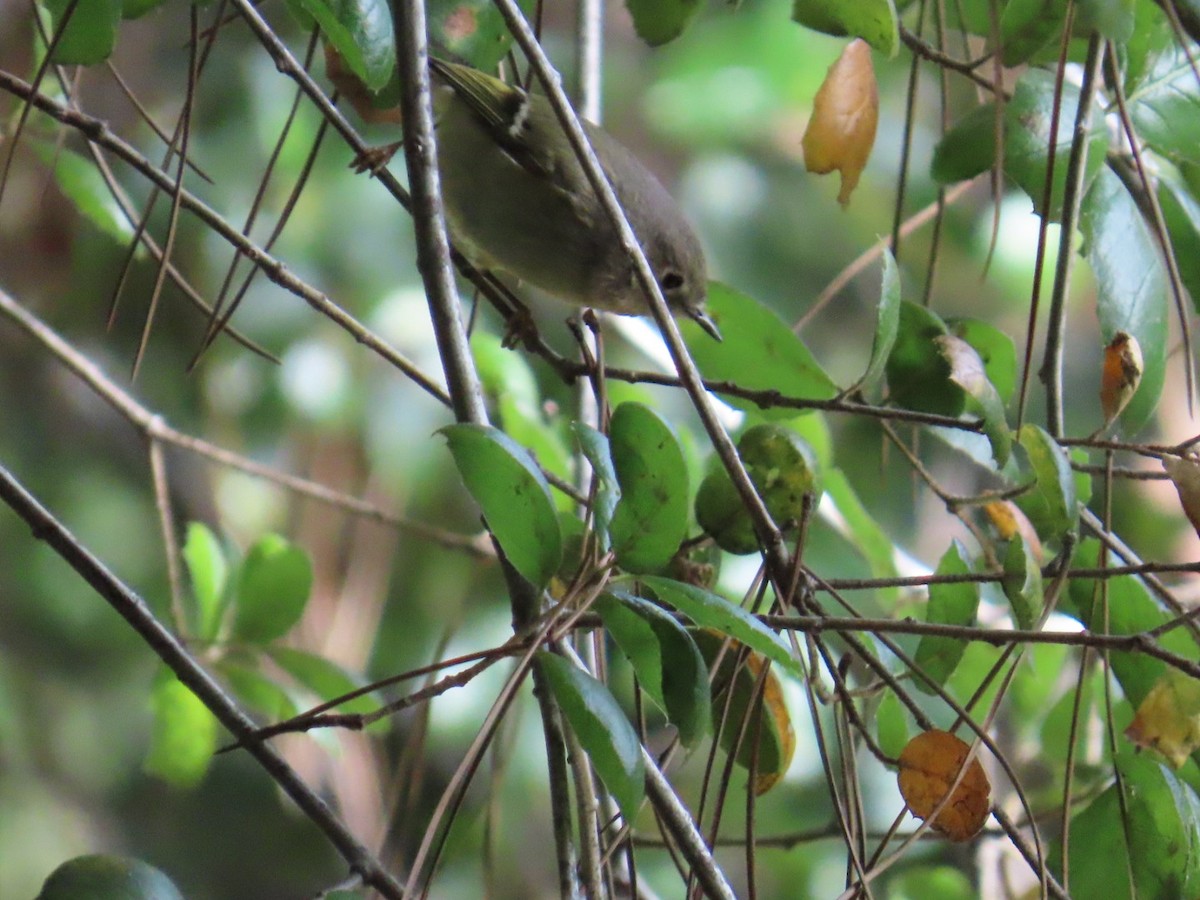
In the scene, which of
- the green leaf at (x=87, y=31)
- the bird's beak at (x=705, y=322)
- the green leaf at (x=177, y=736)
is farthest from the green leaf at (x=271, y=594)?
the green leaf at (x=87, y=31)

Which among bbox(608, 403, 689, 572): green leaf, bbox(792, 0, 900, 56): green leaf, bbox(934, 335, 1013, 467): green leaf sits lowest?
bbox(608, 403, 689, 572): green leaf

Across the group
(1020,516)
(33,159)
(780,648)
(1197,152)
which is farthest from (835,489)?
(33,159)

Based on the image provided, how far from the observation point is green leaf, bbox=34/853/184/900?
79 cm

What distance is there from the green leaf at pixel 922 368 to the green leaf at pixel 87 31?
74cm

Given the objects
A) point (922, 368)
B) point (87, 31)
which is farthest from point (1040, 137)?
point (87, 31)

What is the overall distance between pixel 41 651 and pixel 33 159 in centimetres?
120

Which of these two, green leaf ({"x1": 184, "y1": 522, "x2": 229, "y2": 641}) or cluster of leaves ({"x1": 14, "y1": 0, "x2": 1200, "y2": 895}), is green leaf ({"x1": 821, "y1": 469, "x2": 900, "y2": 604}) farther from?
green leaf ({"x1": 184, "y1": 522, "x2": 229, "y2": 641})

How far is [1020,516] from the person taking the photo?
4.07 ft

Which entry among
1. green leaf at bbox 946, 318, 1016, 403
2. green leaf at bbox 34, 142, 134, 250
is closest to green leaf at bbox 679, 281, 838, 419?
green leaf at bbox 946, 318, 1016, 403

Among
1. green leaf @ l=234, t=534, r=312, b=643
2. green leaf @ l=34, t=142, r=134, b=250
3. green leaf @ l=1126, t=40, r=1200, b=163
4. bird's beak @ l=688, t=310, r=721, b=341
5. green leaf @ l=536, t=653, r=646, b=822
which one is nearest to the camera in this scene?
green leaf @ l=536, t=653, r=646, b=822

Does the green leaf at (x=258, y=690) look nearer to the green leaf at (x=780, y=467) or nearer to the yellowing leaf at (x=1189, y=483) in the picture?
the green leaf at (x=780, y=467)

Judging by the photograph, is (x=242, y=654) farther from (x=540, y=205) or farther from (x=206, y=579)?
(x=540, y=205)

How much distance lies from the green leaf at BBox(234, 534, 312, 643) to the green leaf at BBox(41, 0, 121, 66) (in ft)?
2.18

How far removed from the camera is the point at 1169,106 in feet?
3.84
